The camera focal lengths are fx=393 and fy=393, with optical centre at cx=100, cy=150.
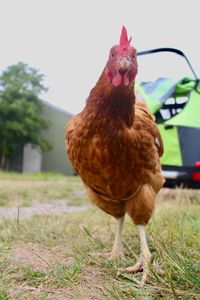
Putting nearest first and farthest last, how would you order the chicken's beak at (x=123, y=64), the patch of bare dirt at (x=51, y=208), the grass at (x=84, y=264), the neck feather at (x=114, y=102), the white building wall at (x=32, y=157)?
the grass at (x=84, y=264) → the chicken's beak at (x=123, y=64) → the neck feather at (x=114, y=102) → the patch of bare dirt at (x=51, y=208) → the white building wall at (x=32, y=157)

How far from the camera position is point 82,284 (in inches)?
66.4

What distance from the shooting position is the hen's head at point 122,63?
5.80 ft

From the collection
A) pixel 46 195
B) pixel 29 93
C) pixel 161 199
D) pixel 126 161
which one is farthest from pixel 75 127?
pixel 29 93

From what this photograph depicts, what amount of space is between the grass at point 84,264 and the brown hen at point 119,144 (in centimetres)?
12

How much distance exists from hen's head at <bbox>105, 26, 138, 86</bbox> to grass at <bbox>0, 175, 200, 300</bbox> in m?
0.74

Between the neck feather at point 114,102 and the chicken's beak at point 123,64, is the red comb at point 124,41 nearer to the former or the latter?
the chicken's beak at point 123,64

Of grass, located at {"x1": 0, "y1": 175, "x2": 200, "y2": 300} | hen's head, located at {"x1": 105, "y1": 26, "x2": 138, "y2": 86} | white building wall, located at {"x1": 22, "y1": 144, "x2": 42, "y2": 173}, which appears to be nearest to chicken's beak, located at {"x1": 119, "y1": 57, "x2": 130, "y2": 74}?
hen's head, located at {"x1": 105, "y1": 26, "x2": 138, "y2": 86}

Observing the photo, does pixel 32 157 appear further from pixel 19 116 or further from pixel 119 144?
pixel 119 144

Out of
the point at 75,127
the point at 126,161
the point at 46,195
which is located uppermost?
the point at 75,127

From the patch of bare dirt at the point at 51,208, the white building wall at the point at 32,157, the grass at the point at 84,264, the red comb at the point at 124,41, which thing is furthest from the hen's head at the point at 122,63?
the white building wall at the point at 32,157

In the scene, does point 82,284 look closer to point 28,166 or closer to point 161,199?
point 161,199

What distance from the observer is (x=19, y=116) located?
1995 cm

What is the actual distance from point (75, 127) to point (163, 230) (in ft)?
3.27

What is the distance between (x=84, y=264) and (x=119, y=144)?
2.08 ft
